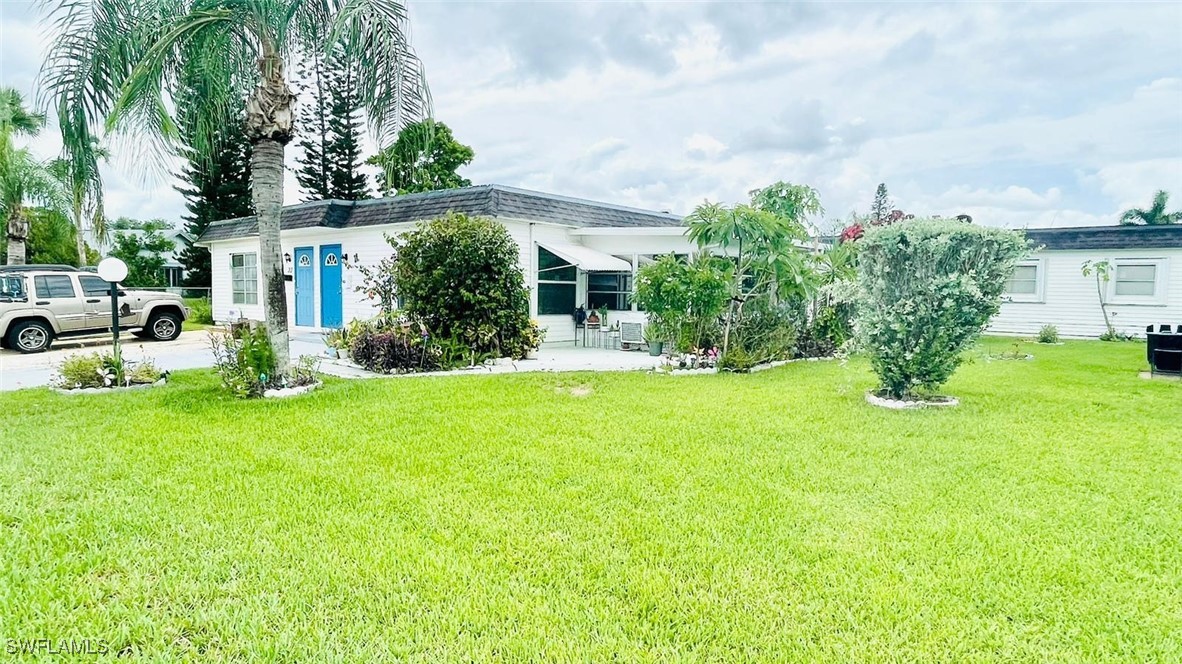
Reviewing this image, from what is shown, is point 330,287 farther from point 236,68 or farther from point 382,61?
point 382,61

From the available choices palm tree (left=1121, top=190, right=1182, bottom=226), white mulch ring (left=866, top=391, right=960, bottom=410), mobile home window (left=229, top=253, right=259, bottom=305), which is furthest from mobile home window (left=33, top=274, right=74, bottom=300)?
palm tree (left=1121, top=190, right=1182, bottom=226)

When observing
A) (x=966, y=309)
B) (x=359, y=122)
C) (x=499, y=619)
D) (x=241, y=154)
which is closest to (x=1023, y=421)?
Answer: (x=966, y=309)

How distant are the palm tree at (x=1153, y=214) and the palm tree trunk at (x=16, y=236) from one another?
118 feet

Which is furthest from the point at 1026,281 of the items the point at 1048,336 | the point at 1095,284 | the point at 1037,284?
the point at 1048,336

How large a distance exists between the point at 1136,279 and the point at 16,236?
1258 inches

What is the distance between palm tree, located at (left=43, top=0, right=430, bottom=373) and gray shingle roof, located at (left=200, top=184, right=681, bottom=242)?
15.5 feet

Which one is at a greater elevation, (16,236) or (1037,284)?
(16,236)

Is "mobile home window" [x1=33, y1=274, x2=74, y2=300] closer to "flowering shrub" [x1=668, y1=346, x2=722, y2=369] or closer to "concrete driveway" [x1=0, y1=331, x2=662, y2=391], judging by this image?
"concrete driveway" [x1=0, y1=331, x2=662, y2=391]

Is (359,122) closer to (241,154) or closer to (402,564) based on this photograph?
(402,564)

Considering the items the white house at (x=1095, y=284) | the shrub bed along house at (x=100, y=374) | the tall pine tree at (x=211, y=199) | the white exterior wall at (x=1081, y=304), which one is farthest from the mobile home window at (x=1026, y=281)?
the tall pine tree at (x=211, y=199)

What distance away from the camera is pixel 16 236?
17.4 metres

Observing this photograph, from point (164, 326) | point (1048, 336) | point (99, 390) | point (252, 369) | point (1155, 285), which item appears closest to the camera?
point (252, 369)

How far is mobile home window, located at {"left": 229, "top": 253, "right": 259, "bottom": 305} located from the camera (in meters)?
18.6

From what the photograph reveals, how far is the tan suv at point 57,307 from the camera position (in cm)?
1238
